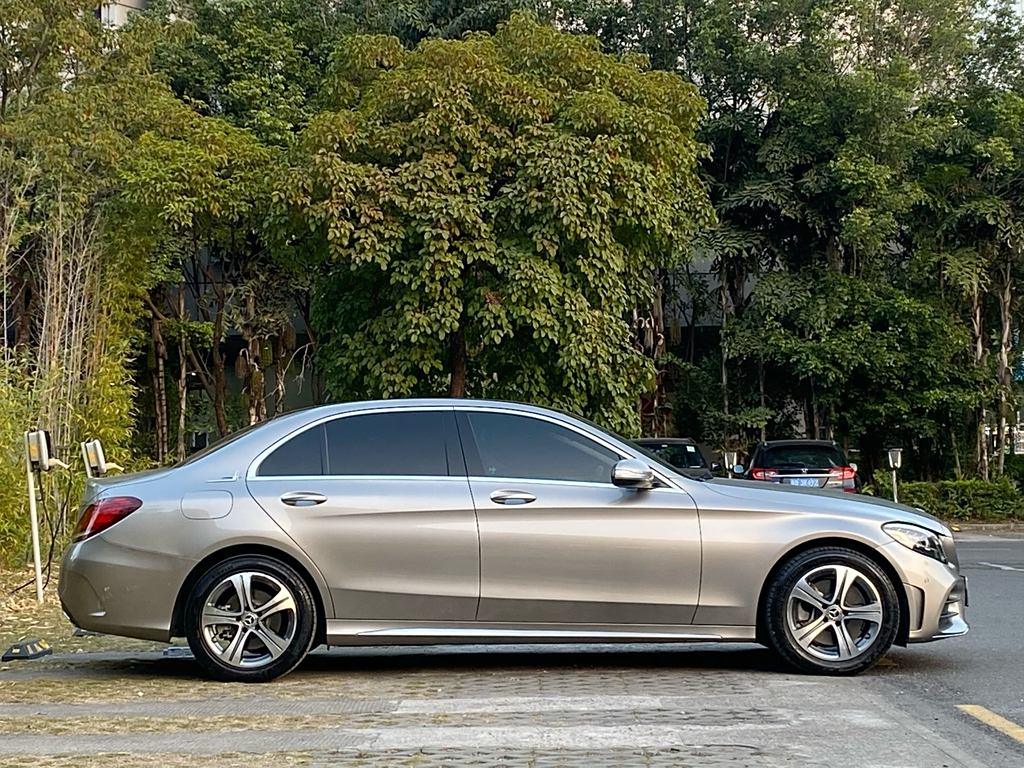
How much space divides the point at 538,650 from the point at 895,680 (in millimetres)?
2447

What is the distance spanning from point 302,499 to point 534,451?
140cm

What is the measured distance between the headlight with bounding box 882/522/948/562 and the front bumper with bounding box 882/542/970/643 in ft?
0.13

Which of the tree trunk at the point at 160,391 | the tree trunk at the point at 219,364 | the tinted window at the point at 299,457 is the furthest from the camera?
the tree trunk at the point at 160,391

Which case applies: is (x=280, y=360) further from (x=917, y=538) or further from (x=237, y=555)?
(x=917, y=538)

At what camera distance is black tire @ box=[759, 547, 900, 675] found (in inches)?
319

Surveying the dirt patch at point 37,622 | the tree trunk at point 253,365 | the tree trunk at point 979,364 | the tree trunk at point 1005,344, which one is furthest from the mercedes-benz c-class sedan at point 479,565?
the tree trunk at point 1005,344

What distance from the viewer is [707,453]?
32.0 meters

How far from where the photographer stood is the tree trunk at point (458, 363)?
22422mm

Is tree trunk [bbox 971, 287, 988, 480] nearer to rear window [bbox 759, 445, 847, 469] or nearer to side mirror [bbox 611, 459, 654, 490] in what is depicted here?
rear window [bbox 759, 445, 847, 469]

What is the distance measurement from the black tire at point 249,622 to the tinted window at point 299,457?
585mm

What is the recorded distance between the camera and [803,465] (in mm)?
20266

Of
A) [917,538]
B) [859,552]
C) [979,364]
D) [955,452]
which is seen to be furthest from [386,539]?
[955,452]

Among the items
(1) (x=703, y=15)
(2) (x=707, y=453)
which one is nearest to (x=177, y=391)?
(2) (x=707, y=453)

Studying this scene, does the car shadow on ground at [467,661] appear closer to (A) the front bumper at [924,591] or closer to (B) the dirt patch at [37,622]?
(B) the dirt patch at [37,622]
